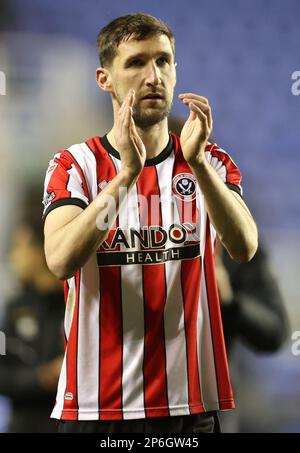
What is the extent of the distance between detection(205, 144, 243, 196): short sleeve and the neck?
0.29 feet

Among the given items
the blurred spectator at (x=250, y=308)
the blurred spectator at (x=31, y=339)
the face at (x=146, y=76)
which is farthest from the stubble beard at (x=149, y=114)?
the blurred spectator at (x=31, y=339)

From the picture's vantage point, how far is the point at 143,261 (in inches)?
47.4

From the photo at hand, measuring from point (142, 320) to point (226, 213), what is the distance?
9.5 inches

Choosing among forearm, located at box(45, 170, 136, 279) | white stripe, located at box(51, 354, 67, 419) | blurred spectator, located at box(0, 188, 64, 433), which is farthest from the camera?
blurred spectator, located at box(0, 188, 64, 433)

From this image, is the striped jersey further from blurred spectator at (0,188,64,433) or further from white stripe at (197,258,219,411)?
blurred spectator at (0,188,64,433)

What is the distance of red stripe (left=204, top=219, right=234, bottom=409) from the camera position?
1.20 metres

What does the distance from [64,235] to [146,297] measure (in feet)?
0.61

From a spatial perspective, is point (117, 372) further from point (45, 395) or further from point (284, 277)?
point (284, 277)

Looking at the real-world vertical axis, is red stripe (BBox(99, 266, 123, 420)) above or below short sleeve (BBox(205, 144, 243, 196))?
below

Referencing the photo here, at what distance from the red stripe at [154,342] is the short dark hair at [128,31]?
0.43 meters

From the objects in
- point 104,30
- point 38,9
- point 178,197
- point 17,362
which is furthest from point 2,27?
point 17,362

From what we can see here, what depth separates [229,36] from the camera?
1656 millimetres

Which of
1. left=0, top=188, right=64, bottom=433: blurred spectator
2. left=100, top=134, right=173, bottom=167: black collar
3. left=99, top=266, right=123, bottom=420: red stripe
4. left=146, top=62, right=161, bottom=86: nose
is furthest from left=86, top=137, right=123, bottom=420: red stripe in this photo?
left=0, top=188, right=64, bottom=433: blurred spectator

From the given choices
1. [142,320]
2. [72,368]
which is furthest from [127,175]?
[72,368]
